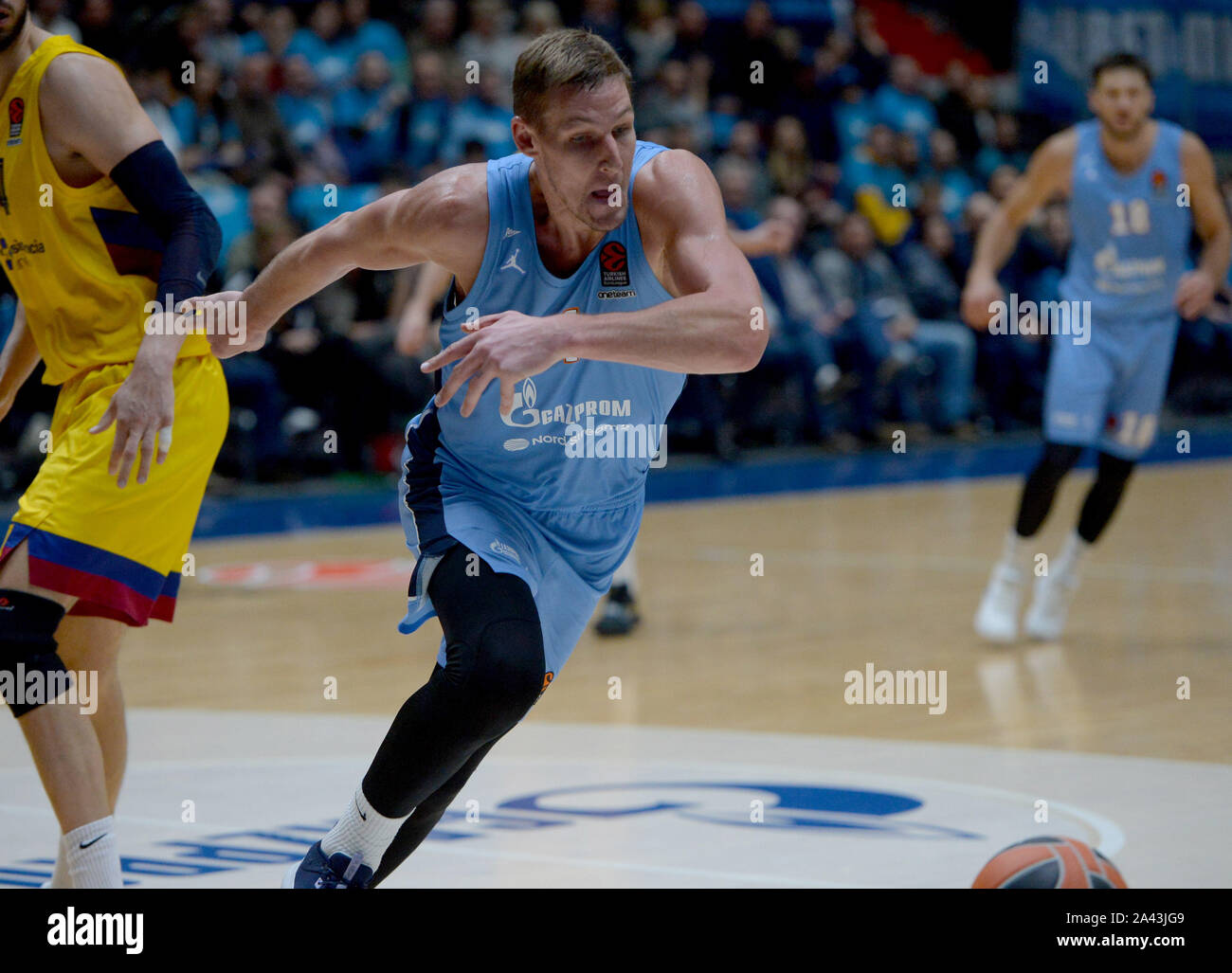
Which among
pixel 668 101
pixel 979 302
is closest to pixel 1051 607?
pixel 979 302

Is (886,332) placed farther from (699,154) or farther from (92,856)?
(92,856)

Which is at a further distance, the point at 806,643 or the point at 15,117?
the point at 806,643

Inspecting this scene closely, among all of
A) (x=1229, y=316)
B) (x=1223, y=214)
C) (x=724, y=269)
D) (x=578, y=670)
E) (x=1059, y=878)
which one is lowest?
(x=1059, y=878)

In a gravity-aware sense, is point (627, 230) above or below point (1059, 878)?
above

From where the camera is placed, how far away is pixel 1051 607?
23.8 ft

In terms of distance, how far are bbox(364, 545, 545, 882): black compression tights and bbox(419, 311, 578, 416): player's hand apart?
46cm

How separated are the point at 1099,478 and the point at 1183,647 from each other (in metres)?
0.76

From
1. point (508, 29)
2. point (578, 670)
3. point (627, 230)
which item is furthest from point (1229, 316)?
point (627, 230)

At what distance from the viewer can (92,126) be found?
3.56 metres

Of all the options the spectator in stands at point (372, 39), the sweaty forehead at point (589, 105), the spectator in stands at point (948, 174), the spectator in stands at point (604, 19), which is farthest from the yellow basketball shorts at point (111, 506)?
the spectator in stands at point (948, 174)

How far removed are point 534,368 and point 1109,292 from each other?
4875 millimetres

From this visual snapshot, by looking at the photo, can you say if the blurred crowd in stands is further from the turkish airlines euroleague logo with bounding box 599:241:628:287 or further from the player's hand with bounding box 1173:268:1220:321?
the turkish airlines euroleague logo with bounding box 599:241:628:287

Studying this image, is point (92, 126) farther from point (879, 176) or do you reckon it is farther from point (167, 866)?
point (879, 176)

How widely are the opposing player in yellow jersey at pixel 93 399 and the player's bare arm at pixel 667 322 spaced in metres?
0.74
